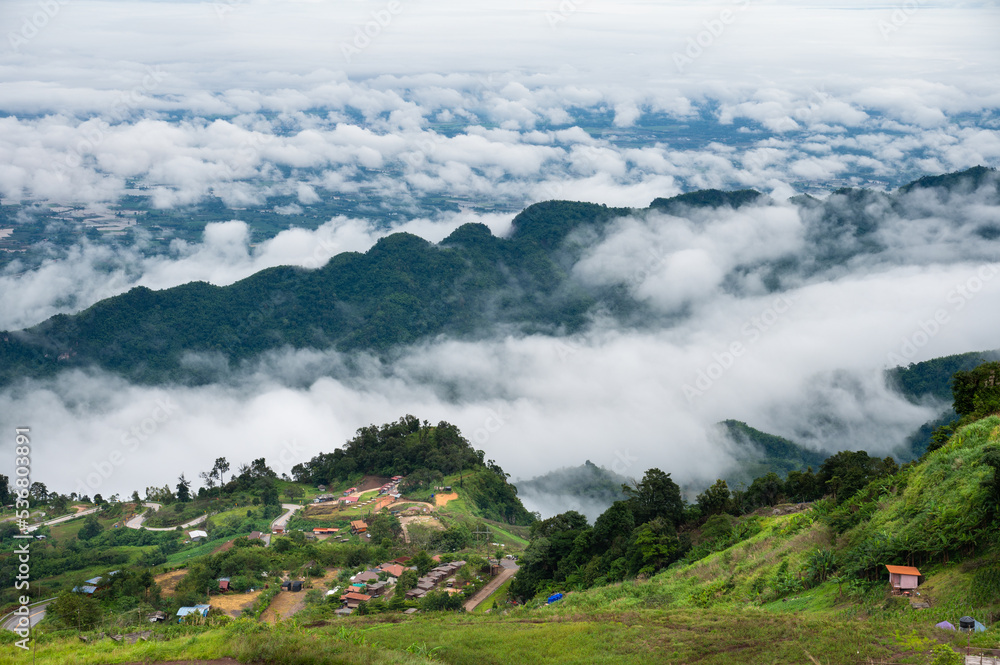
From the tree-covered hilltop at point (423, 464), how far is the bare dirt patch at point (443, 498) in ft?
6.23

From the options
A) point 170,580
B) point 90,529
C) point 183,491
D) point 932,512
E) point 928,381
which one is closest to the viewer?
point 932,512

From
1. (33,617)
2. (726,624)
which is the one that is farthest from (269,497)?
(726,624)

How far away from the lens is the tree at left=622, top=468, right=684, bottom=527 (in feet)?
94.2

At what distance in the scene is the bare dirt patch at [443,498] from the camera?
159 feet

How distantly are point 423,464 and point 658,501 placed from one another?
29659mm

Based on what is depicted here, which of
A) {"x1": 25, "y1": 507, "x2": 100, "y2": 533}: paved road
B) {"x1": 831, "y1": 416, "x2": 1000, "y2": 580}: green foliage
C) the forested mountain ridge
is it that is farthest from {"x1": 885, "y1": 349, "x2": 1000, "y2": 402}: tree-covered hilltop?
{"x1": 25, "y1": 507, "x2": 100, "y2": 533}: paved road

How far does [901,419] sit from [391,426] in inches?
1862

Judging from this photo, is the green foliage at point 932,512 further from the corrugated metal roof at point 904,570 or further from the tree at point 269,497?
the tree at point 269,497

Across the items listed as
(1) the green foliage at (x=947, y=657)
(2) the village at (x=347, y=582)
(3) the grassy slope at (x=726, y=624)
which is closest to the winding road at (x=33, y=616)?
(2) the village at (x=347, y=582)

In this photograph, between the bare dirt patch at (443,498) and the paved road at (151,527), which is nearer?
the paved road at (151,527)

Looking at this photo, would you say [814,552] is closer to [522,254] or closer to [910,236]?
[522,254]

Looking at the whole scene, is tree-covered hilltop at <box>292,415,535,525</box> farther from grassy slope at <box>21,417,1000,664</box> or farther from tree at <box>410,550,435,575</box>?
grassy slope at <box>21,417,1000,664</box>

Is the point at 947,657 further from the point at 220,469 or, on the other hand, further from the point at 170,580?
the point at 220,469

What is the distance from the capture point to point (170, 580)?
31.7 meters
